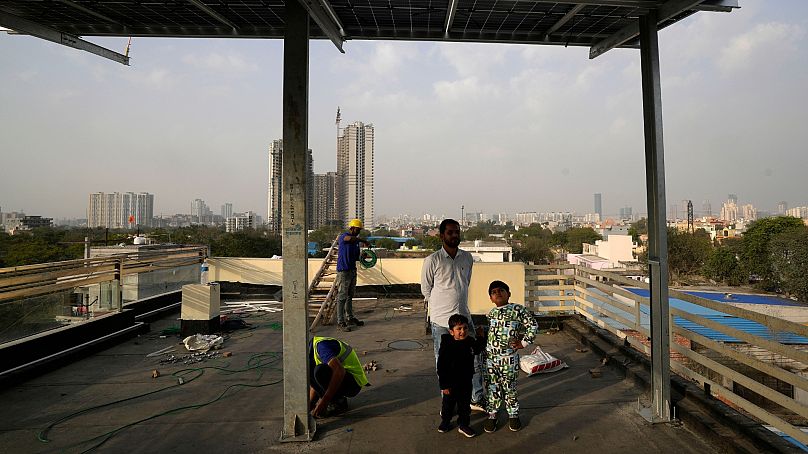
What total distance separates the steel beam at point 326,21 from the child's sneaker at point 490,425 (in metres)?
3.82

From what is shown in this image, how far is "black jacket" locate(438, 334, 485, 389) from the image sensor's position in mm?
3535

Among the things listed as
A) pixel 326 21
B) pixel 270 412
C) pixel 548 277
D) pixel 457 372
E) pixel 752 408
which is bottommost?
pixel 270 412

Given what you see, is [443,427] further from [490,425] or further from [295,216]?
[295,216]

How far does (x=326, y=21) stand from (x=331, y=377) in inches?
130

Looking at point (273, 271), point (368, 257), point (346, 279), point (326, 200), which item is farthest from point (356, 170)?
point (346, 279)

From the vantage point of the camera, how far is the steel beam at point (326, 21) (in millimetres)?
3679

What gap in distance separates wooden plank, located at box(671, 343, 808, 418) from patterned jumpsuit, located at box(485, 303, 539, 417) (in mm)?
1661

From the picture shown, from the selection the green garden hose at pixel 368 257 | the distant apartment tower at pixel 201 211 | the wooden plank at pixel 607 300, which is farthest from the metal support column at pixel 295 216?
the distant apartment tower at pixel 201 211

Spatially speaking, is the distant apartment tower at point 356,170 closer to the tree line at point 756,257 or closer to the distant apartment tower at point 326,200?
the distant apartment tower at point 326,200

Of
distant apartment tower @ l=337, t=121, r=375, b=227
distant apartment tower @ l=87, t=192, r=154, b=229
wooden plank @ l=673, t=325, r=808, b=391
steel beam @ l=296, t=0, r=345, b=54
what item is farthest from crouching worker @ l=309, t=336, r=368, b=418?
distant apartment tower @ l=87, t=192, r=154, b=229

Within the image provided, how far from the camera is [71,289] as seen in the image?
617 cm

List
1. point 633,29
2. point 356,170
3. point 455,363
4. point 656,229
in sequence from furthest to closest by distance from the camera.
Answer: point 356,170
point 633,29
point 656,229
point 455,363

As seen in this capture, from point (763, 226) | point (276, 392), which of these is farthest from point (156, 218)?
point (763, 226)

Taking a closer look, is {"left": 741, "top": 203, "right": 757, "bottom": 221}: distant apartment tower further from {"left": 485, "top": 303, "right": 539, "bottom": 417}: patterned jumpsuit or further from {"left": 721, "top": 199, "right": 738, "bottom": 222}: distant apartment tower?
{"left": 485, "top": 303, "right": 539, "bottom": 417}: patterned jumpsuit
